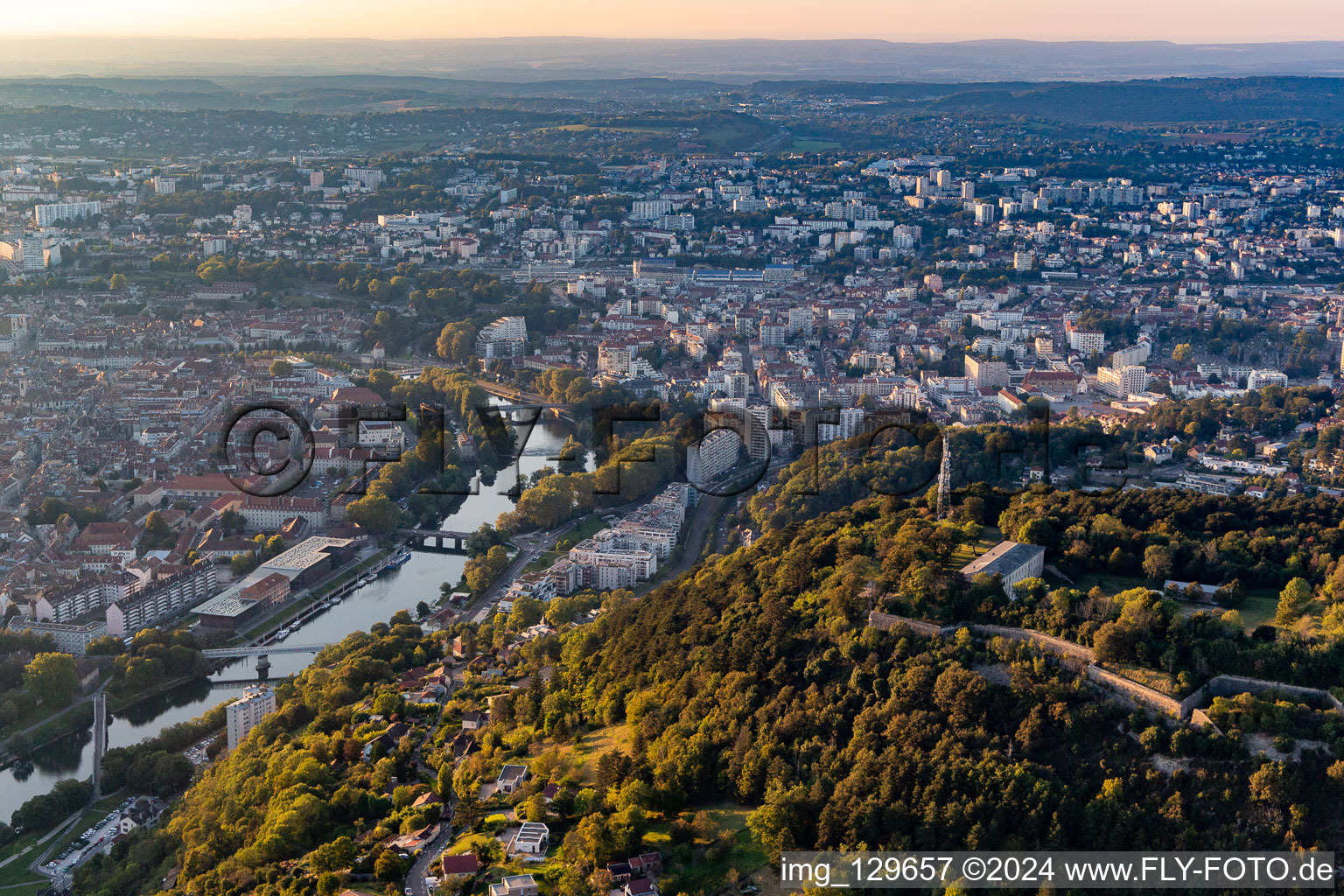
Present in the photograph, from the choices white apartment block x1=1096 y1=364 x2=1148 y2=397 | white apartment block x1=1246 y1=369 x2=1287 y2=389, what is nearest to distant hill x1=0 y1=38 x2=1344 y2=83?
white apartment block x1=1096 y1=364 x2=1148 y2=397

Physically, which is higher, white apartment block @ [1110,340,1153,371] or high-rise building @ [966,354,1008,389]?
white apartment block @ [1110,340,1153,371]

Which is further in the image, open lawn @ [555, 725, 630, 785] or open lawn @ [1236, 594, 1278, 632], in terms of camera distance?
open lawn @ [555, 725, 630, 785]

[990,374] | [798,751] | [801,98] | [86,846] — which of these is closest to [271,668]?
[86,846]

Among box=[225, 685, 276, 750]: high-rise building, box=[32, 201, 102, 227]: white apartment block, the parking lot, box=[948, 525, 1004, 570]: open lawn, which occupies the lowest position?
the parking lot

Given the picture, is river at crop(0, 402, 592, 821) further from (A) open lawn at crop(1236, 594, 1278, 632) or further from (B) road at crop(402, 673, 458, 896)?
(A) open lawn at crop(1236, 594, 1278, 632)

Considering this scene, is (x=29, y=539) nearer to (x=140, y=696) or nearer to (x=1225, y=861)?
(x=140, y=696)
